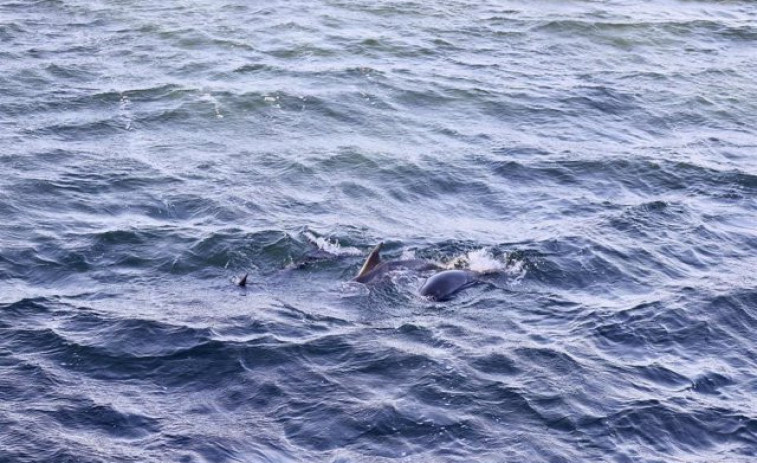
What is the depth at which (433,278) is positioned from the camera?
58.0 ft

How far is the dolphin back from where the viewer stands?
17547 millimetres

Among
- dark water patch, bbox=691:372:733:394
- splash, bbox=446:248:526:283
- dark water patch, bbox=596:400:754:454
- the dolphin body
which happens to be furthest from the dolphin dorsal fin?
dark water patch, bbox=691:372:733:394

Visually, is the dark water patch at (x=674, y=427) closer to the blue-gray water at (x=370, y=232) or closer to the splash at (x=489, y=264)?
the blue-gray water at (x=370, y=232)

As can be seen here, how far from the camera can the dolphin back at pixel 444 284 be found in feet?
57.6

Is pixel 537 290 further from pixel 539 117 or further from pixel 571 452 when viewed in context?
pixel 539 117

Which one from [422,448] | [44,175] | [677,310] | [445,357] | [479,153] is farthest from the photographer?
[479,153]

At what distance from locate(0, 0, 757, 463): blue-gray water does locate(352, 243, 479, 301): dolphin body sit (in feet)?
0.77

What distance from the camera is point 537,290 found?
18000mm

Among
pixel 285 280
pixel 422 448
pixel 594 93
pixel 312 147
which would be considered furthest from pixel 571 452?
pixel 594 93

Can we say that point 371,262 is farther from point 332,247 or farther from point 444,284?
point 332,247

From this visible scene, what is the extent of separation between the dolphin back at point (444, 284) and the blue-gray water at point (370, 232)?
0.22 metres

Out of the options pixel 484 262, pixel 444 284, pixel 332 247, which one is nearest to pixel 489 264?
pixel 484 262

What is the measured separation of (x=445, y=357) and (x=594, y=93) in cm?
1333

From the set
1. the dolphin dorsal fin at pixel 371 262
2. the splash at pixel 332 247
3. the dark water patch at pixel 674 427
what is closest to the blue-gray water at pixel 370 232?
the dark water patch at pixel 674 427
